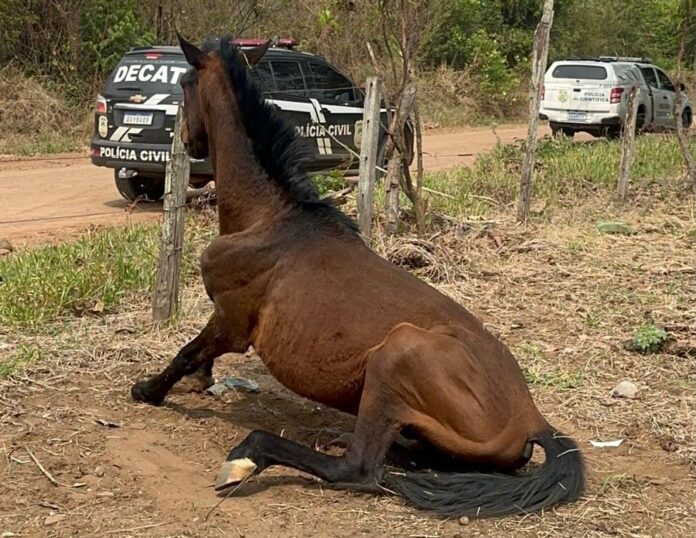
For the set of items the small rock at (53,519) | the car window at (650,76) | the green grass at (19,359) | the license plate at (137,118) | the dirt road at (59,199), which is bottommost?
the dirt road at (59,199)

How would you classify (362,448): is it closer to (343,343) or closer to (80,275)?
(343,343)

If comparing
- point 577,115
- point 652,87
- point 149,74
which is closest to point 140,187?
point 149,74

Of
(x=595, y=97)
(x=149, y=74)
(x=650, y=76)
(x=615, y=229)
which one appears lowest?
(x=615, y=229)

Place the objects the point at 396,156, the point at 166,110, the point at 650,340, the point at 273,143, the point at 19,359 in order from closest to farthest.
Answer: the point at 273,143 < the point at 19,359 < the point at 650,340 < the point at 396,156 < the point at 166,110

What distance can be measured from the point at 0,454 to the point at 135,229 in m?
4.40

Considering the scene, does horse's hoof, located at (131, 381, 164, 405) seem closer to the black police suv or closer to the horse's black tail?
the horse's black tail

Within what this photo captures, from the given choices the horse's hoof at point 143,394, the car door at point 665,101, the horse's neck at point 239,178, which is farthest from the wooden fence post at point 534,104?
the car door at point 665,101

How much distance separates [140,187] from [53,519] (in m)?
9.18

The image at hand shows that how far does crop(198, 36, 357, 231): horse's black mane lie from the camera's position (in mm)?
4887

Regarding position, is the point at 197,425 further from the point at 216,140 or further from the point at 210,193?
the point at 210,193

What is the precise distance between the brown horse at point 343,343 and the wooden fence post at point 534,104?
546 cm

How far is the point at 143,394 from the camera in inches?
201

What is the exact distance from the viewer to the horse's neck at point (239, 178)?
4898 mm

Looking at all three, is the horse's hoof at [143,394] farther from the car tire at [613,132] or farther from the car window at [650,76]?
the car window at [650,76]
